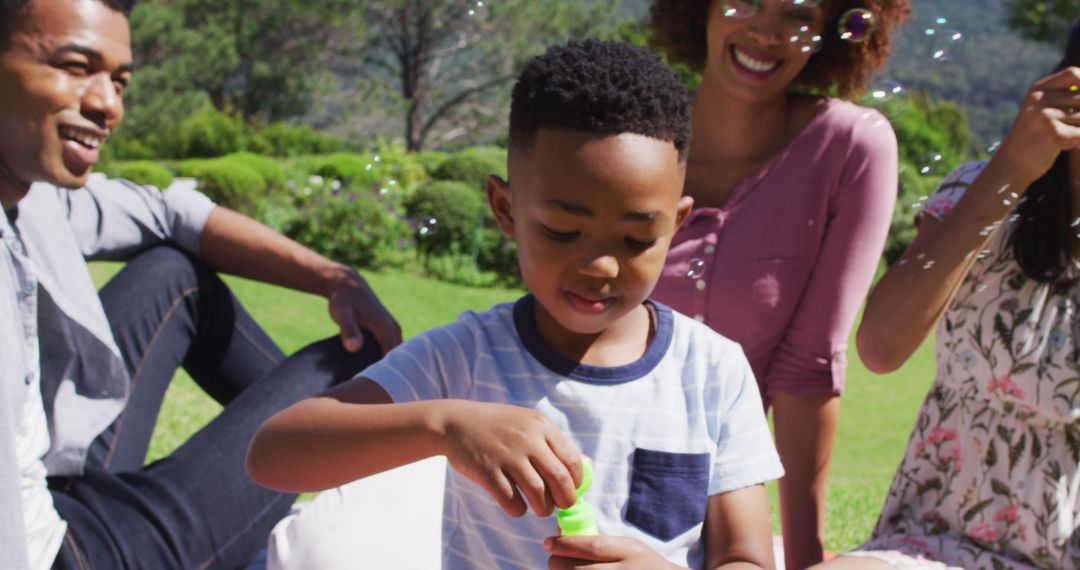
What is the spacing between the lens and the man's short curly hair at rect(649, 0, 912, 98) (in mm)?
2275

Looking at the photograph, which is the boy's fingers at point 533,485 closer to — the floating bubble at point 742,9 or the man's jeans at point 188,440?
the man's jeans at point 188,440

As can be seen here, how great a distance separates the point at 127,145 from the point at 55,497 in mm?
18032

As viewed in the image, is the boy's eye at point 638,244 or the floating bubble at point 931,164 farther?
the floating bubble at point 931,164

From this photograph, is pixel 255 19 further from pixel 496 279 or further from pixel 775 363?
pixel 775 363

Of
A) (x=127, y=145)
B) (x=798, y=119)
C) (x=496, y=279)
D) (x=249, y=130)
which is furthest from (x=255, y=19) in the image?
(x=798, y=119)

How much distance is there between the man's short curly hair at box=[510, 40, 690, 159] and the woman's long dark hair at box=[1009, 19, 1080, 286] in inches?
29.0

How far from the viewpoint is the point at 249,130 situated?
2202 centimetres

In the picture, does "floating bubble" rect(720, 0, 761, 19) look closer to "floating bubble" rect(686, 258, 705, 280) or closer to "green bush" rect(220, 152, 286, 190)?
"floating bubble" rect(686, 258, 705, 280)

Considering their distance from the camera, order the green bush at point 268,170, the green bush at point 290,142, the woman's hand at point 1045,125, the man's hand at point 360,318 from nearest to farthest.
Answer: the woman's hand at point 1045,125 < the man's hand at point 360,318 < the green bush at point 268,170 < the green bush at point 290,142

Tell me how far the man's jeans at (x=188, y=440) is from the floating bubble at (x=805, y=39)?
1045 mm

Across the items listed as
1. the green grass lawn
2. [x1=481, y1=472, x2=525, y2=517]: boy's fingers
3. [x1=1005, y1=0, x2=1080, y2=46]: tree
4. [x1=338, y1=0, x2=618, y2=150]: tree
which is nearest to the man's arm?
[x1=481, y1=472, x2=525, y2=517]: boy's fingers

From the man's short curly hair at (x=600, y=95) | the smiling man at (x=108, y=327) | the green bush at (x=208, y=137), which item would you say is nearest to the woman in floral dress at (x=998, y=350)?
the man's short curly hair at (x=600, y=95)

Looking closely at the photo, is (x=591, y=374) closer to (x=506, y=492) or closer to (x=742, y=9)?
(x=506, y=492)

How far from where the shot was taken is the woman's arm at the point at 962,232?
71.1 inches
